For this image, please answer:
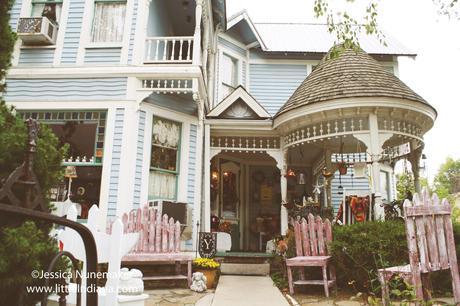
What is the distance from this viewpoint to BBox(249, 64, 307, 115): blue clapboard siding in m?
13.4

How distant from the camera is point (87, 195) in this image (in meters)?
8.23

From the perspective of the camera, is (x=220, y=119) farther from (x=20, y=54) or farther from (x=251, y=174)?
(x=20, y=54)

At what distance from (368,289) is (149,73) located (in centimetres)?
629

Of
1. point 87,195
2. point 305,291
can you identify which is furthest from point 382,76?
point 87,195

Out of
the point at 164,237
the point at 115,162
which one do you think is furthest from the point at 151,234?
the point at 115,162

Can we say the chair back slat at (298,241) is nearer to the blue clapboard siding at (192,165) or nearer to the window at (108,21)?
the blue clapboard siding at (192,165)

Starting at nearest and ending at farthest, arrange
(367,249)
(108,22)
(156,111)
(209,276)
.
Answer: (367,249)
(209,276)
(156,111)
(108,22)

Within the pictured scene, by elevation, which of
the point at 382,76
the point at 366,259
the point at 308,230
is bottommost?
the point at 366,259

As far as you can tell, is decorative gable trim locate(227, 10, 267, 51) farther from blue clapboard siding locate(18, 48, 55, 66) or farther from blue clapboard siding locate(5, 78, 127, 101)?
blue clapboard siding locate(18, 48, 55, 66)

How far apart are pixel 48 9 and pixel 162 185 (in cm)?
540

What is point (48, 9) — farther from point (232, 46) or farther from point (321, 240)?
point (321, 240)

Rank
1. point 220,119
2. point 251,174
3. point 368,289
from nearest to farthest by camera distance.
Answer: point 368,289 < point 220,119 < point 251,174

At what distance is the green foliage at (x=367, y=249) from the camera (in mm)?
5684

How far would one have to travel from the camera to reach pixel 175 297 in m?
5.72
